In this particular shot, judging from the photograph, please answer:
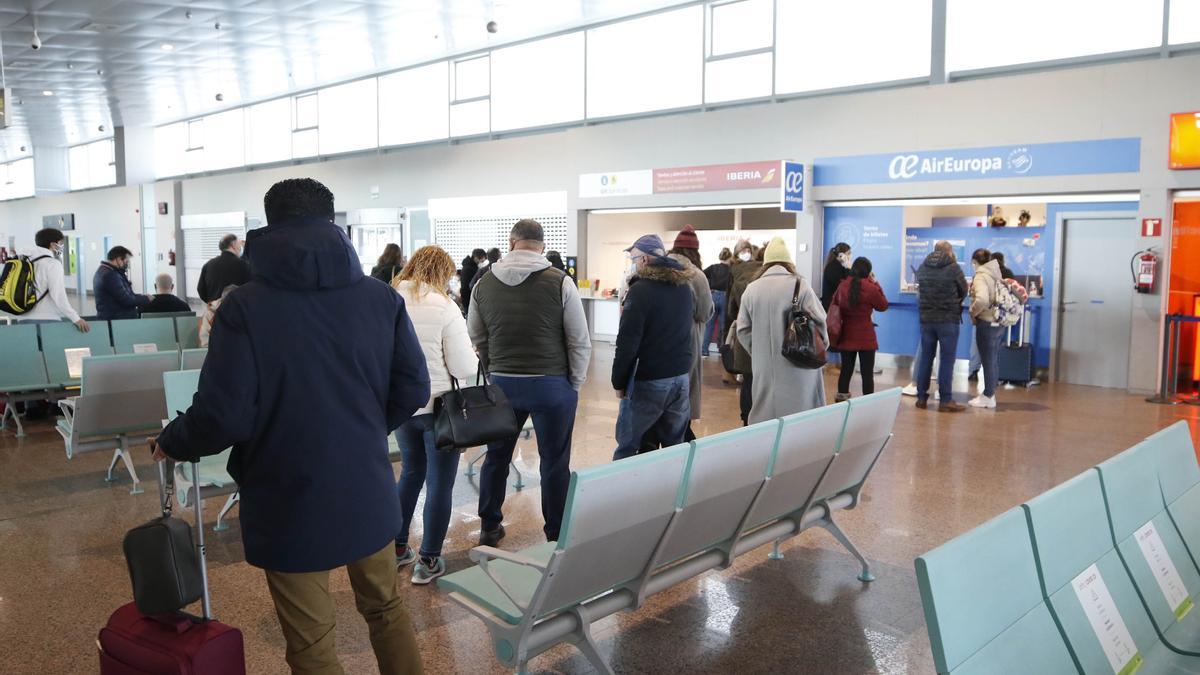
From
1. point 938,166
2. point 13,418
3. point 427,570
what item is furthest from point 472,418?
point 938,166

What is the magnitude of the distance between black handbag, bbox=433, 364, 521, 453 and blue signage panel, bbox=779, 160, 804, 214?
8.61m

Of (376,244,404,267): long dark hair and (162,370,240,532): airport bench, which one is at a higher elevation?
(376,244,404,267): long dark hair

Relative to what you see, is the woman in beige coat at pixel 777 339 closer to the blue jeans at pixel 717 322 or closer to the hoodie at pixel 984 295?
the hoodie at pixel 984 295

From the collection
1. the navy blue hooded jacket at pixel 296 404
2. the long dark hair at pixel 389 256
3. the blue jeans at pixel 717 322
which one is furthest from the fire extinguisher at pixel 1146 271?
the navy blue hooded jacket at pixel 296 404

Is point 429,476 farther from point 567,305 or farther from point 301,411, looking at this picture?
point 301,411

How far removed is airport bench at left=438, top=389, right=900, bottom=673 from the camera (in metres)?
2.69

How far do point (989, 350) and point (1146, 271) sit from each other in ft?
7.12

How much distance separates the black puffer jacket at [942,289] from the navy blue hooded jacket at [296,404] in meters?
7.53

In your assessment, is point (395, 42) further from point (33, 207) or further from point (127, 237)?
point (33, 207)

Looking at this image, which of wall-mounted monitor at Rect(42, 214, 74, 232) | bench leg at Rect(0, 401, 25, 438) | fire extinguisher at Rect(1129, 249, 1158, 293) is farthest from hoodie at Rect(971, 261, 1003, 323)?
wall-mounted monitor at Rect(42, 214, 74, 232)

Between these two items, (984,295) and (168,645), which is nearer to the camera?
(168,645)

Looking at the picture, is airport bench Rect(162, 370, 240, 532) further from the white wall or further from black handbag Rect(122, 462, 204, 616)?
the white wall

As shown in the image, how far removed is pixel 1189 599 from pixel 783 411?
2.55 m

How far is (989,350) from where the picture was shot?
9.05 m
